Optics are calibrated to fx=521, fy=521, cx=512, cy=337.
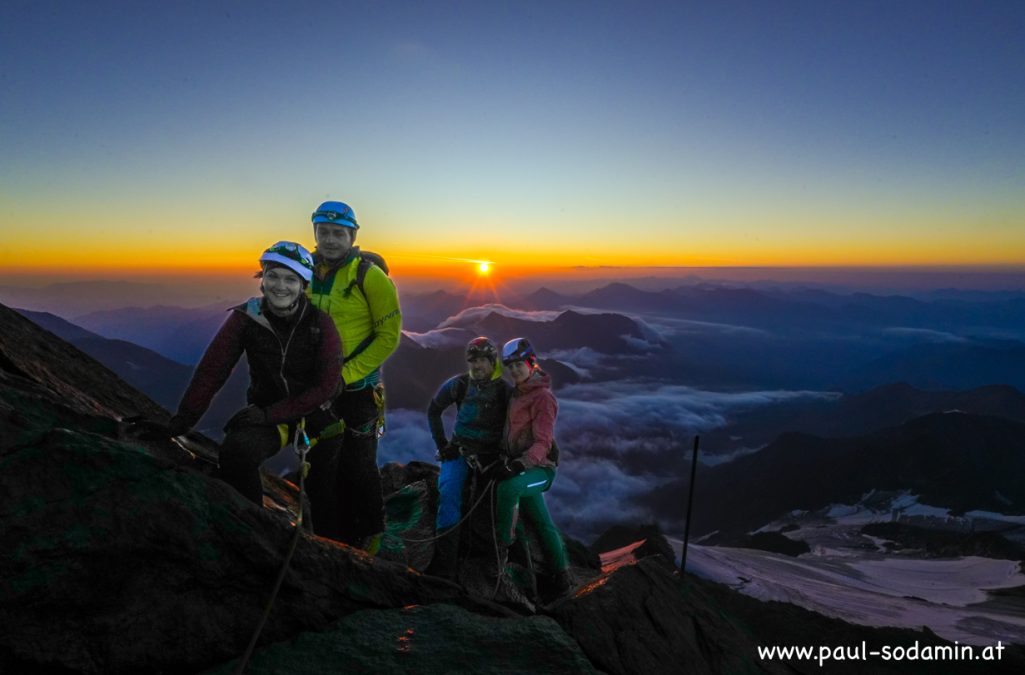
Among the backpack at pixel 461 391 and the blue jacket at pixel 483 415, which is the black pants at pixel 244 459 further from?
the backpack at pixel 461 391

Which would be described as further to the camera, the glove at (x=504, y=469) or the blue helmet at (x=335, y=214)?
the glove at (x=504, y=469)

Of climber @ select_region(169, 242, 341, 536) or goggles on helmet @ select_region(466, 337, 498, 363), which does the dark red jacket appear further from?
goggles on helmet @ select_region(466, 337, 498, 363)

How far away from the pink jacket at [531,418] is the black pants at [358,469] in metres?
1.84

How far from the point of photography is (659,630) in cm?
513

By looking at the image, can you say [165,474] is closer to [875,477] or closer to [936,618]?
[936,618]

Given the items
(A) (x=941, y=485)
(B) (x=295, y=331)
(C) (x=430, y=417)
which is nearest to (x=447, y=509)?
(C) (x=430, y=417)

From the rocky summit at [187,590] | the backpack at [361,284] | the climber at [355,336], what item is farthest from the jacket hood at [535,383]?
the rocky summit at [187,590]

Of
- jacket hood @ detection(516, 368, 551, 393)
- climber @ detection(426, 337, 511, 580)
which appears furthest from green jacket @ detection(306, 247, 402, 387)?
jacket hood @ detection(516, 368, 551, 393)

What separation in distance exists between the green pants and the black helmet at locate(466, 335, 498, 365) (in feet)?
5.29

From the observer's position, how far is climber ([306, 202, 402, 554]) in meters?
5.75

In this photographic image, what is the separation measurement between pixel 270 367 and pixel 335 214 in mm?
1997

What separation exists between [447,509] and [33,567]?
4.60 metres

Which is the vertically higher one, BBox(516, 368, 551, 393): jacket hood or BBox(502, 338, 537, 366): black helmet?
BBox(502, 338, 537, 366): black helmet

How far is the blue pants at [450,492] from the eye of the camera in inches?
279
